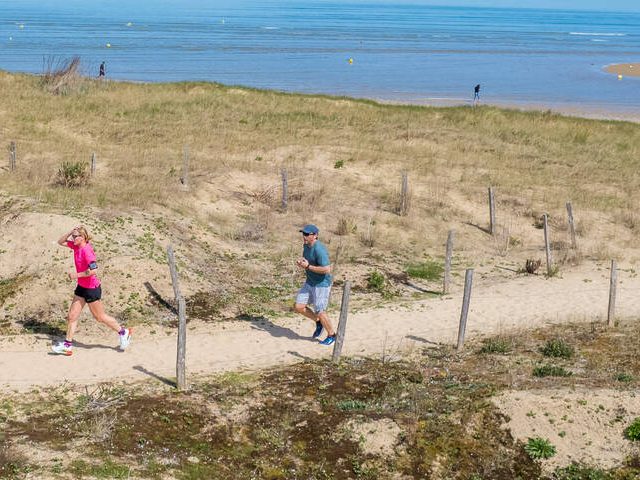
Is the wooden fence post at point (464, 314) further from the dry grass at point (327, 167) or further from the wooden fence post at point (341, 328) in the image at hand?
the dry grass at point (327, 167)

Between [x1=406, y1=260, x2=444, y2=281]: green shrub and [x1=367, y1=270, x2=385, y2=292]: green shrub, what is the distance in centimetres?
129

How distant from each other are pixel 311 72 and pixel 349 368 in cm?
6736

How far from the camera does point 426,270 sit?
2017 centimetres

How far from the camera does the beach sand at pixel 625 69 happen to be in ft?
284

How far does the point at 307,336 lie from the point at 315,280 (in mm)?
1556

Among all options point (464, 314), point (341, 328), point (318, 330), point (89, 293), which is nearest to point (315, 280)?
point (341, 328)

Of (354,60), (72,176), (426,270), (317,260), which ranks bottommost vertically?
(426,270)

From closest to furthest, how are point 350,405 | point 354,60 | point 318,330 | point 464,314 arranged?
point 350,405 < point 464,314 < point 318,330 < point 354,60

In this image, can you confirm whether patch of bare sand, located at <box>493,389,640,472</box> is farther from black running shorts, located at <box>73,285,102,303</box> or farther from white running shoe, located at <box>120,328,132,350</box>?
black running shorts, located at <box>73,285,102,303</box>

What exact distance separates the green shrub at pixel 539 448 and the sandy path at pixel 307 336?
360 centimetres

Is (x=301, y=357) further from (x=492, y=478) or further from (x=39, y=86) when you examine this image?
(x=39, y=86)

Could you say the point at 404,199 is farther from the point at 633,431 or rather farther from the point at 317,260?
the point at 633,431

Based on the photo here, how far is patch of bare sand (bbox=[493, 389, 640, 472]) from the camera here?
11.1 metres

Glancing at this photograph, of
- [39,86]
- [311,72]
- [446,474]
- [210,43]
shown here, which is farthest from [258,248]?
[210,43]
